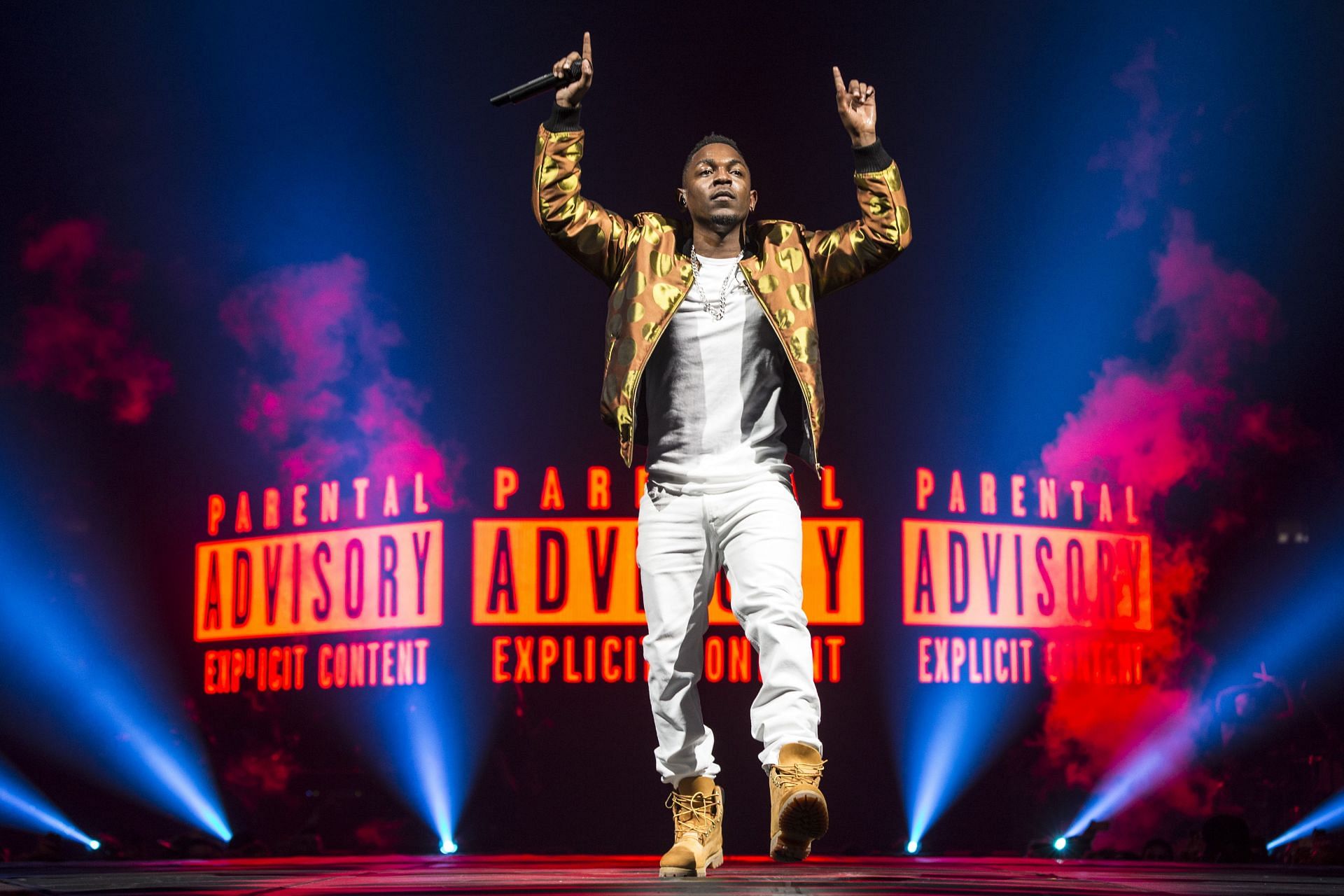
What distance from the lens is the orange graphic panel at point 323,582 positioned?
1442cm

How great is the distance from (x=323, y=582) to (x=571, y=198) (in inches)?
453

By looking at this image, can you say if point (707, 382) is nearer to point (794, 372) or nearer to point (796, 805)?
point (794, 372)

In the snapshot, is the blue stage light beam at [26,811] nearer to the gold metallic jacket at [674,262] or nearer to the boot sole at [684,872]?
the boot sole at [684,872]

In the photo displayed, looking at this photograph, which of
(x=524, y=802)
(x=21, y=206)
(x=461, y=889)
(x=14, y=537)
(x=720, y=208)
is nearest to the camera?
(x=461, y=889)

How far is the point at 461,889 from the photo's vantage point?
3525 mm

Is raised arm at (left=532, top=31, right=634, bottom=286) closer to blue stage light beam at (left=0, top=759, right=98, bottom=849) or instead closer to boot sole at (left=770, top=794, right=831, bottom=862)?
boot sole at (left=770, top=794, right=831, bottom=862)

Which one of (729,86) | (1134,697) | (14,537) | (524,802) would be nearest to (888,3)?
(729,86)

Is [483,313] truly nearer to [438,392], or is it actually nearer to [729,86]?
[438,392]

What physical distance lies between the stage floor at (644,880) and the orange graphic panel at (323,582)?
8.96 m

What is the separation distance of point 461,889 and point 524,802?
37.1ft

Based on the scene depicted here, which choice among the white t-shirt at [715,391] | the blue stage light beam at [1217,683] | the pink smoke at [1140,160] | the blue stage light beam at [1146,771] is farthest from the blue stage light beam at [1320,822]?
the white t-shirt at [715,391]

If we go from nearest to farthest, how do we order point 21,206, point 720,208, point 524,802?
1. point 720,208
2. point 21,206
3. point 524,802

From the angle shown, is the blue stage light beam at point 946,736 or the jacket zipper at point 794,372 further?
the blue stage light beam at point 946,736

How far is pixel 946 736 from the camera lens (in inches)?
579
